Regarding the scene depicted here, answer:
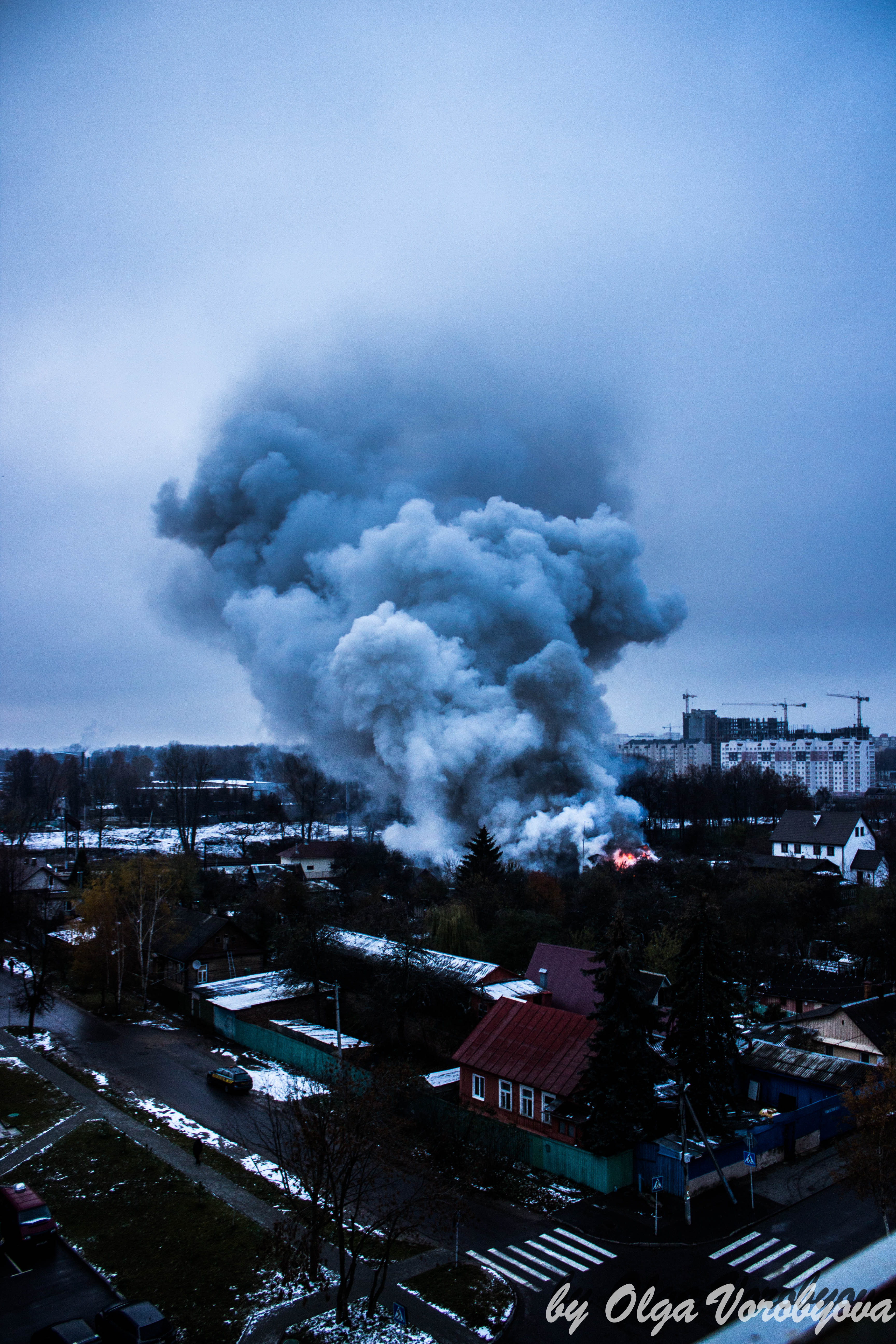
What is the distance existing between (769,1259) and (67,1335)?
977cm

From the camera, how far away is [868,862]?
4700 centimetres

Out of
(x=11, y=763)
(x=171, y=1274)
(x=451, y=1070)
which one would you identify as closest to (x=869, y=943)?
(x=451, y=1070)

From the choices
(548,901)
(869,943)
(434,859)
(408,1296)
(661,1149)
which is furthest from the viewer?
(434,859)

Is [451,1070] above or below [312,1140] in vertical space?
below

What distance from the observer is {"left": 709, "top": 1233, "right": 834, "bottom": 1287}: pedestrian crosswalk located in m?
12.1

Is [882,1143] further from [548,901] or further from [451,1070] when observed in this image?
[548,901]

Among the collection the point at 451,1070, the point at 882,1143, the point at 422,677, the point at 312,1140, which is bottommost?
the point at 451,1070

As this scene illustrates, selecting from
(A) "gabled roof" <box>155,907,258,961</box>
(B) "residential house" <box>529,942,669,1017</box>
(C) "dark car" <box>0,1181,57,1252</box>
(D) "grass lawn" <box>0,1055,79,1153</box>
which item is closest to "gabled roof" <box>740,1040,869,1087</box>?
(B) "residential house" <box>529,942,669,1017</box>

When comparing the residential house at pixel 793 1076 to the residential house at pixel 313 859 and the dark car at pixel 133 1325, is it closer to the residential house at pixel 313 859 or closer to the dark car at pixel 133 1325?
the dark car at pixel 133 1325

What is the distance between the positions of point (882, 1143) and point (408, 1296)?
281 inches

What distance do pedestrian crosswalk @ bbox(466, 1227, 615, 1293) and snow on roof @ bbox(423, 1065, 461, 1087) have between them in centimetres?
616

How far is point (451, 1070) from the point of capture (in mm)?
21250

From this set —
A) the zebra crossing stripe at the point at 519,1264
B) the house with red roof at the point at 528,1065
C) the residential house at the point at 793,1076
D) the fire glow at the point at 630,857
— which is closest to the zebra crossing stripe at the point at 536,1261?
the zebra crossing stripe at the point at 519,1264

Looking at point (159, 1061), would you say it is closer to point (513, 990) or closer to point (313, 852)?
point (513, 990)
